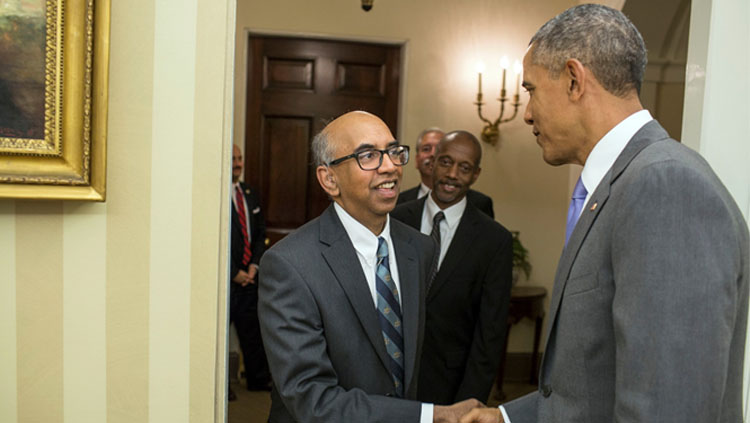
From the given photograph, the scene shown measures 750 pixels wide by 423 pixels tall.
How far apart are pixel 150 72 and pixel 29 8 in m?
0.29

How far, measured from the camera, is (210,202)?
163 cm

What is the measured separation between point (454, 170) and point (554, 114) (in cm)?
157

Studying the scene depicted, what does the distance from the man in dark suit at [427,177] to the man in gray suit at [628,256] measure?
2499 millimetres

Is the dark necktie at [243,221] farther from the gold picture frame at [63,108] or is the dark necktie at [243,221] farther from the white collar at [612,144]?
the white collar at [612,144]

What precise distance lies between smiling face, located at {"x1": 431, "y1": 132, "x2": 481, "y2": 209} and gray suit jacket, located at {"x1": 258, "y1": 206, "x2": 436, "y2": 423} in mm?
1099

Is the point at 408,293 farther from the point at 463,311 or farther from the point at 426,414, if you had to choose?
the point at 463,311

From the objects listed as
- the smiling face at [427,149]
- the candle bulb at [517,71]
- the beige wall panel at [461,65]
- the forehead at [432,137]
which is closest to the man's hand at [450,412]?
the smiling face at [427,149]

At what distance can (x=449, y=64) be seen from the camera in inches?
194

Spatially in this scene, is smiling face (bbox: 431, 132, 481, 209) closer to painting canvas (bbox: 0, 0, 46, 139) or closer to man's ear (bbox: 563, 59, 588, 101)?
man's ear (bbox: 563, 59, 588, 101)

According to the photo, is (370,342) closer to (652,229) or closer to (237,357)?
(652,229)

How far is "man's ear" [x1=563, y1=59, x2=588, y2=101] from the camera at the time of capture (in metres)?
1.24

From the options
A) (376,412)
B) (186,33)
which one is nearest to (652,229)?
(376,412)

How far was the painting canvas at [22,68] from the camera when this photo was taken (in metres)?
1.46

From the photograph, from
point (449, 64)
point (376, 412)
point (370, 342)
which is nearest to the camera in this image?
point (376, 412)
